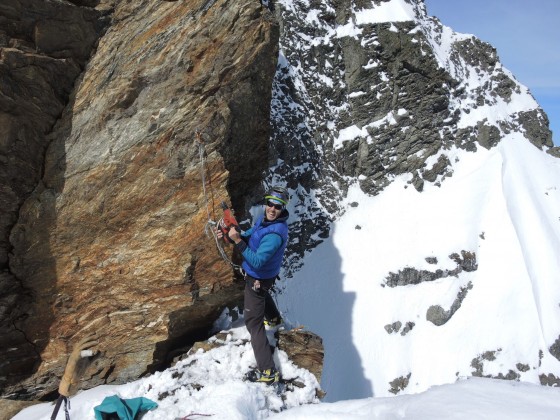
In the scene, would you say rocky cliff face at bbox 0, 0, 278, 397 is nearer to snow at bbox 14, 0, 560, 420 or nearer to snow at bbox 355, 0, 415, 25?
Result: snow at bbox 14, 0, 560, 420

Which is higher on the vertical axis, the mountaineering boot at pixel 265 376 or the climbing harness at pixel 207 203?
the climbing harness at pixel 207 203

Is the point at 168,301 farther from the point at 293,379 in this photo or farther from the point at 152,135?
the point at 152,135

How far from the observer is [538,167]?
50719mm

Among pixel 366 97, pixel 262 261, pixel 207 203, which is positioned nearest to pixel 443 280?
pixel 366 97

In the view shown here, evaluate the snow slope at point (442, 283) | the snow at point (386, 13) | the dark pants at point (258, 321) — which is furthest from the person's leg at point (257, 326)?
the snow at point (386, 13)

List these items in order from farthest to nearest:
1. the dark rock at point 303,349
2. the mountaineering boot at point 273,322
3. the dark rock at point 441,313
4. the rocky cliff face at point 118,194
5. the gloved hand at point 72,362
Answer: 1. the dark rock at point 441,313
2. the mountaineering boot at point 273,322
3. the rocky cliff face at point 118,194
4. the dark rock at point 303,349
5. the gloved hand at point 72,362

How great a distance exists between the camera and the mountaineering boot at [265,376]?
6.65 metres

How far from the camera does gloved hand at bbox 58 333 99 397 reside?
5.98 metres

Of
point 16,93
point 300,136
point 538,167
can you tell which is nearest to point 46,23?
A: point 16,93

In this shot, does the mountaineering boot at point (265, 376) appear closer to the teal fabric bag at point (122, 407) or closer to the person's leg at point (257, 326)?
the person's leg at point (257, 326)

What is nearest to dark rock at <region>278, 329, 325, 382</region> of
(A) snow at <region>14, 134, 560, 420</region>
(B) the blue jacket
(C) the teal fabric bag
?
(B) the blue jacket

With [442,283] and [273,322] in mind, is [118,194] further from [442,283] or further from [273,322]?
[442,283]

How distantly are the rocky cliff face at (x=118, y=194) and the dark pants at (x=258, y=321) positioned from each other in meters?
0.92

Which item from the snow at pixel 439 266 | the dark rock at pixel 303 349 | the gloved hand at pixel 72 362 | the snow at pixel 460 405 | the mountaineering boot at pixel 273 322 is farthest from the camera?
the snow at pixel 439 266
